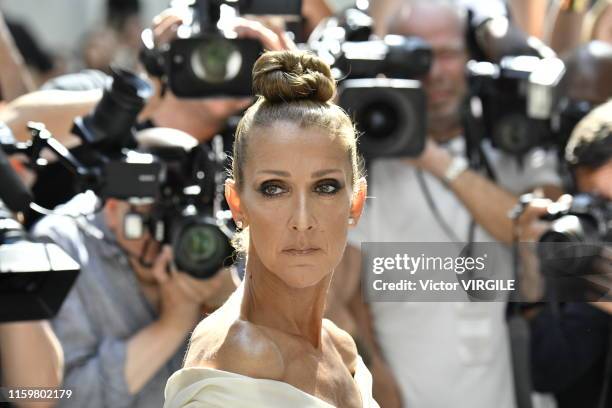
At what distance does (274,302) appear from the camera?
2381mm

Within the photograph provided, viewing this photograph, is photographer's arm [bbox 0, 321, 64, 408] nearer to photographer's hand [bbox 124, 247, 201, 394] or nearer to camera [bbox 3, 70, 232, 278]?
photographer's hand [bbox 124, 247, 201, 394]

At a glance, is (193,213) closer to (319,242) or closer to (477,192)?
(477,192)

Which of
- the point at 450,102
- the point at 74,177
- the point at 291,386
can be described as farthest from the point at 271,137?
the point at 450,102

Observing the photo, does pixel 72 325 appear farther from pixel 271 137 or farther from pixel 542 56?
pixel 542 56

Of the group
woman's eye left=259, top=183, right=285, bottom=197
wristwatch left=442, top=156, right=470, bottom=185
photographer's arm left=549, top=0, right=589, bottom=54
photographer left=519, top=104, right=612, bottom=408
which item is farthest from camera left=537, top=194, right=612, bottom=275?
photographer's arm left=549, top=0, right=589, bottom=54

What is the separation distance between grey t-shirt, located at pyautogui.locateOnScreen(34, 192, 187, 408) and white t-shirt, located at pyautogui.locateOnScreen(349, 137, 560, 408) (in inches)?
32.4

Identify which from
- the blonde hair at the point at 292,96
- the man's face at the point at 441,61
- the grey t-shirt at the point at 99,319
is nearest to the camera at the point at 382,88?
the man's face at the point at 441,61

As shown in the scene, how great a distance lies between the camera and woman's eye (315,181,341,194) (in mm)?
2355

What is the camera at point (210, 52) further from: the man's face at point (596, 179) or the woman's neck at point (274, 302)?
the woman's neck at point (274, 302)

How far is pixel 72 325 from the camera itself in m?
3.61

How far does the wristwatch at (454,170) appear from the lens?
4.21m

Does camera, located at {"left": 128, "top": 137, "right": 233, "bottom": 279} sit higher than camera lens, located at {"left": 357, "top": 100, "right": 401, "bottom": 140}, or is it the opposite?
camera lens, located at {"left": 357, "top": 100, "right": 401, "bottom": 140}

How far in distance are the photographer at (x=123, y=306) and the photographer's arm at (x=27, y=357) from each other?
0.49ft

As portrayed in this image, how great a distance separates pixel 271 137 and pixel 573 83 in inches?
84.9
